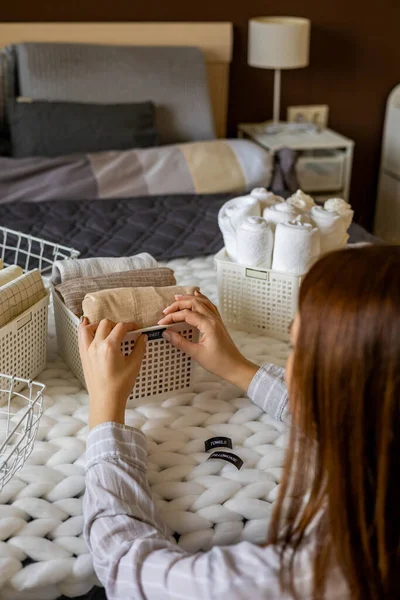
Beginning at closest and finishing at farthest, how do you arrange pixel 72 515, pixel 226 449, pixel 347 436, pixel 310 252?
pixel 347 436 → pixel 72 515 → pixel 226 449 → pixel 310 252

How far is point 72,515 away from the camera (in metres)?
1.00

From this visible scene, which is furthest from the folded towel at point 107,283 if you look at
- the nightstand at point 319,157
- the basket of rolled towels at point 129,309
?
the nightstand at point 319,157

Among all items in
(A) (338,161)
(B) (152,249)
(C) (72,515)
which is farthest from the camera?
(A) (338,161)

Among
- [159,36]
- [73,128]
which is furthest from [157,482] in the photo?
[159,36]

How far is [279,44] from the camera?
121 inches

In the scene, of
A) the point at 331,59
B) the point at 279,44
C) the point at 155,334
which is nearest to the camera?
the point at 155,334

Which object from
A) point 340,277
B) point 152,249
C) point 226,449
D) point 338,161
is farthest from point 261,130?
point 340,277

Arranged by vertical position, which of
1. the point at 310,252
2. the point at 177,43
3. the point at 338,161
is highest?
the point at 177,43

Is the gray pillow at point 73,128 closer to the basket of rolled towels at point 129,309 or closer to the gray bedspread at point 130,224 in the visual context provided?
the gray bedspread at point 130,224

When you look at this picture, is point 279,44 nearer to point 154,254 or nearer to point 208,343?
point 154,254

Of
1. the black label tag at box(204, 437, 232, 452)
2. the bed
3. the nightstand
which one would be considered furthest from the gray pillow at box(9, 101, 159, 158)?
the black label tag at box(204, 437, 232, 452)

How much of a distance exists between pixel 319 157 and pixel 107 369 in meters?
2.37

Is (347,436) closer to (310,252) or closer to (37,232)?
(310,252)

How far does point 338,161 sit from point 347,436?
8.69 ft
